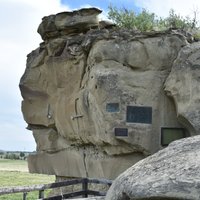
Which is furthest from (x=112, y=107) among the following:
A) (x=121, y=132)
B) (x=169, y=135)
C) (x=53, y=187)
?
(x=53, y=187)

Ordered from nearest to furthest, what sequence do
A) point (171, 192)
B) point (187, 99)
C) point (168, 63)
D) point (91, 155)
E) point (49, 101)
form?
point (171, 192) < point (187, 99) < point (168, 63) < point (91, 155) < point (49, 101)

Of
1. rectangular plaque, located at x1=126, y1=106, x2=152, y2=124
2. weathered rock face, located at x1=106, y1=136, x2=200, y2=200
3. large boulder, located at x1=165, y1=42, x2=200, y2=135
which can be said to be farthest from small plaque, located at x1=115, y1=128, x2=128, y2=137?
weathered rock face, located at x1=106, y1=136, x2=200, y2=200

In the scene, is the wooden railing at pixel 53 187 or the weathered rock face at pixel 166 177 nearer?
the weathered rock face at pixel 166 177

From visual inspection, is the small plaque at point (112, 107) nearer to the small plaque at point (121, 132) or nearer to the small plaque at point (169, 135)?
the small plaque at point (121, 132)

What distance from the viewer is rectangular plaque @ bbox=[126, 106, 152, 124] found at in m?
9.44

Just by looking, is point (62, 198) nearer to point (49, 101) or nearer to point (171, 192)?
point (171, 192)

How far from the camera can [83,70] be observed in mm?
10719

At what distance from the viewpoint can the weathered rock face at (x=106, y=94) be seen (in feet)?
31.0

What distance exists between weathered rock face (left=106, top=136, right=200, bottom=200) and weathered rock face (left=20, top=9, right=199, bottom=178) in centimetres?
443

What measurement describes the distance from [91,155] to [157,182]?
6.50 metres

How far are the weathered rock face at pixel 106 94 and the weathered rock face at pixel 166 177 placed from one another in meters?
A: 4.43

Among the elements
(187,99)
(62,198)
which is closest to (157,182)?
(62,198)

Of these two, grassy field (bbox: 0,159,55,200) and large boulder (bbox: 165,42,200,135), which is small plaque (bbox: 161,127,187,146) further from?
grassy field (bbox: 0,159,55,200)

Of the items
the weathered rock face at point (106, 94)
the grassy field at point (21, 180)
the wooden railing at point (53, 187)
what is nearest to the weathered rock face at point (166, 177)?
the wooden railing at point (53, 187)
